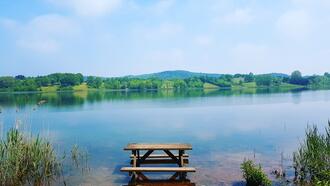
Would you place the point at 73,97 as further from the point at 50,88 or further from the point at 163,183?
the point at 163,183

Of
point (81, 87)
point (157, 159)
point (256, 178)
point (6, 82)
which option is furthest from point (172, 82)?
point (256, 178)

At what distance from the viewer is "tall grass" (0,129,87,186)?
10992mm

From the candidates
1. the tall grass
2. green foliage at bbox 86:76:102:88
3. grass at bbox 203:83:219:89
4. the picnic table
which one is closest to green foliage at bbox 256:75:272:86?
grass at bbox 203:83:219:89

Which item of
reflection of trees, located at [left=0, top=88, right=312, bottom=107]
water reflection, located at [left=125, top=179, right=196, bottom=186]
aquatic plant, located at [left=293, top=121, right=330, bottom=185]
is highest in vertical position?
aquatic plant, located at [left=293, top=121, right=330, bottom=185]

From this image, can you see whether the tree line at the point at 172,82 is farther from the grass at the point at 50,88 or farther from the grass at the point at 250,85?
the grass at the point at 50,88

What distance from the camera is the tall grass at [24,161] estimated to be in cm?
1099

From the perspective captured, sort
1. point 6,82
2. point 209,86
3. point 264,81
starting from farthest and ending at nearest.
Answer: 1. point 209,86
2. point 264,81
3. point 6,82

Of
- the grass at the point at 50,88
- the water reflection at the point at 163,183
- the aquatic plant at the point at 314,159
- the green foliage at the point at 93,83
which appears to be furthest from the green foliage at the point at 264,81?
the water reflection at the point at 163,183

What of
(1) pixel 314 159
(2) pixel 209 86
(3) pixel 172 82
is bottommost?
(1) pixel 314 159

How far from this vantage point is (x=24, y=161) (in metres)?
11.6

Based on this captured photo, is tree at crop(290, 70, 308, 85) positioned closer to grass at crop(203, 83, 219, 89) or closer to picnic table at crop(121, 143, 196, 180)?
grass at crop(203, 83, 219, 89)

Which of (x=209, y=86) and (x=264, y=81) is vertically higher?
(x=264, y=81)

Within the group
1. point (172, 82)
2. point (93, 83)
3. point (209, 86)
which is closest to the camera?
point (93, 83)

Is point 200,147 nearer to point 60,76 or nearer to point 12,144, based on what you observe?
point 12,144
